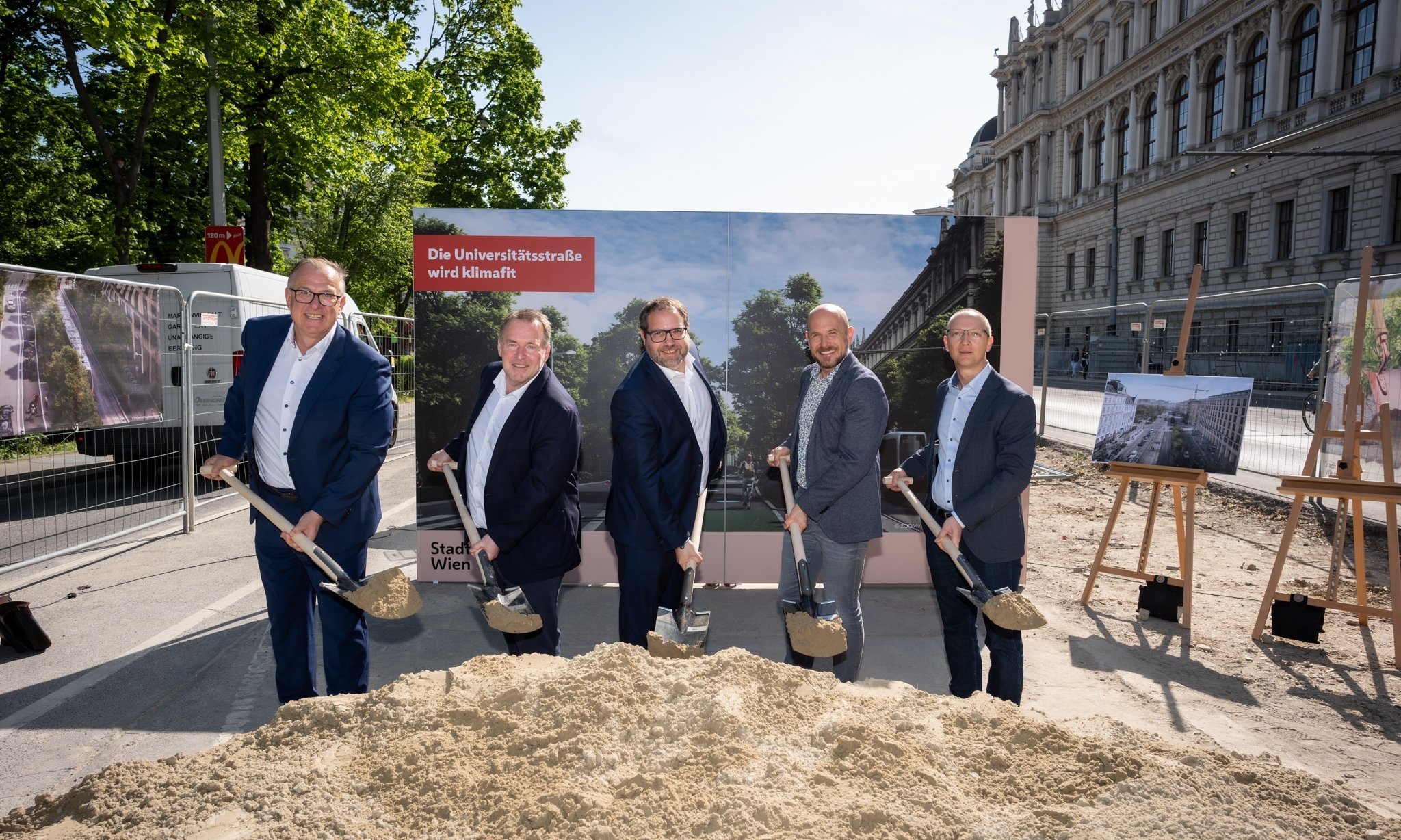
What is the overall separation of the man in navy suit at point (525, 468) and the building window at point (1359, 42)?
37559 mm

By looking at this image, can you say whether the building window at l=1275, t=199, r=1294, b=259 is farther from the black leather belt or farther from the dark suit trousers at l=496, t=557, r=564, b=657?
the black leather belt

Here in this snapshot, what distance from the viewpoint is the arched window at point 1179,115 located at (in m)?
42.7

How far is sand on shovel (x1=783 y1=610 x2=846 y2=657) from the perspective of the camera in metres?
3.50

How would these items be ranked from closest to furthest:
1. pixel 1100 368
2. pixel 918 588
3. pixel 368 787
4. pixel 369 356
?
pixel 368 787 → pixel 369 356 → pixel 918 588 → pixel 1100 368

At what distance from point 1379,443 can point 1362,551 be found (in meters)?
1.52

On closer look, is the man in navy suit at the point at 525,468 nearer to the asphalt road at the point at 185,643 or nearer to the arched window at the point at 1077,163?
the asphalt road at the point at 185,643

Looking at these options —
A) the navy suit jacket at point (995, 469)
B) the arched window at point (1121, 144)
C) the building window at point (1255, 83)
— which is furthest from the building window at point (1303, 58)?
the navy suit jacket at point (995, 469)

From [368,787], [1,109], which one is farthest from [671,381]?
[1,109]

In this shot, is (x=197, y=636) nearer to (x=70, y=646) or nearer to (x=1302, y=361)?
(x=70, y=646)

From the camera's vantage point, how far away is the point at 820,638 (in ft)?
11.5

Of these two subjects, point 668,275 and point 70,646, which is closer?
point 70,646

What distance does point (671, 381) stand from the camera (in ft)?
12.5

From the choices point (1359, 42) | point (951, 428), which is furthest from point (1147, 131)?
point (951, 428)

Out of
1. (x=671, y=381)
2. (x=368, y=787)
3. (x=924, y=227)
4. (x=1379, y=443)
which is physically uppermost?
(x=924, y=227)
